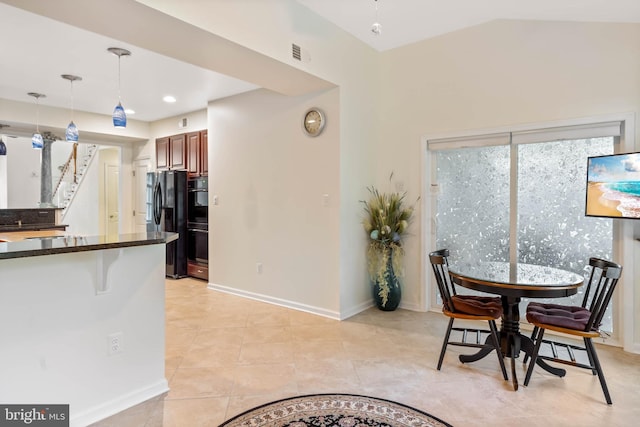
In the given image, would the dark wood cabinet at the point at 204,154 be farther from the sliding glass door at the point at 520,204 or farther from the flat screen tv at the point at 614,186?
the flat screen tv at the point at 614,186

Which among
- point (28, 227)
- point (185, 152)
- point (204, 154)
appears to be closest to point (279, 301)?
point (204, 154)

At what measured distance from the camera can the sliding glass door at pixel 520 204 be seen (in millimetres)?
3287

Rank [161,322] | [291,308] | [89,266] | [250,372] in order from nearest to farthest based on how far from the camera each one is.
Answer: [89,266]
[161,322]
[250,372]
[291,308]

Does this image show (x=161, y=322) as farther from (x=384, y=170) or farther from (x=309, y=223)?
(x=384, y=170)

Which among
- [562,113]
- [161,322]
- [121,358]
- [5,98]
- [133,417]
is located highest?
[5,98]

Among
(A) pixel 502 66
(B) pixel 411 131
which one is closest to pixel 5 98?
(B) pixel 411 131

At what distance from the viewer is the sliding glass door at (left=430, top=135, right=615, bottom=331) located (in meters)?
3.29

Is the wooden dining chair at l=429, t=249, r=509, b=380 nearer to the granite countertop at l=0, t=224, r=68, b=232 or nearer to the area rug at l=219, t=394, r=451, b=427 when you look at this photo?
the area rug at l=219, t=394, r=451, b=427

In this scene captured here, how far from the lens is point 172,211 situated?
227 inches

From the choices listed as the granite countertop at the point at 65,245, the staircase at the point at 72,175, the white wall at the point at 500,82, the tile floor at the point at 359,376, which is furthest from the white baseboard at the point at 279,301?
the staircase at the point at 72,175

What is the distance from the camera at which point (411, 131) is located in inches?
163

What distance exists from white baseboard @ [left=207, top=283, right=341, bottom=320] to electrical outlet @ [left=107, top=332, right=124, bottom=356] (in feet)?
7.20

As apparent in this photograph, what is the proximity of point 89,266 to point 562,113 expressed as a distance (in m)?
3.86

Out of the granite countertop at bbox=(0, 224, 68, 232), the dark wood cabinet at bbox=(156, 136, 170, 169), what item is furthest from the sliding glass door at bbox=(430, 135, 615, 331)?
the granite countertop at bbox=(0, 224, 68, 232)
